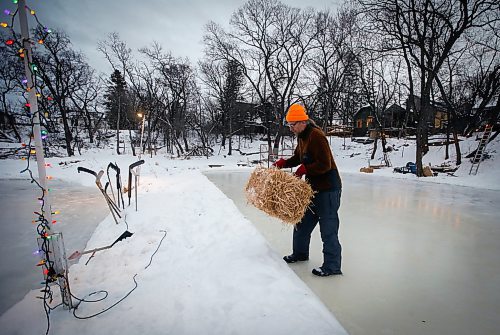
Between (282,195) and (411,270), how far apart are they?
174cm

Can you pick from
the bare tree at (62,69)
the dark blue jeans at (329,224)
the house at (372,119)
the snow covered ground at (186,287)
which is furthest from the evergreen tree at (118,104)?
the house at (372,119)

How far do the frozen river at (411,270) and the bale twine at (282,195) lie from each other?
697 millimetres

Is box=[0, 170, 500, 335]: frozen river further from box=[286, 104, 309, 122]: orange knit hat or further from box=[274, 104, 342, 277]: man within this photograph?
box=[286, 104, 309, 122]: orange knit hat

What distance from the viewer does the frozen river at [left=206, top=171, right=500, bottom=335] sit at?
1.98 meters

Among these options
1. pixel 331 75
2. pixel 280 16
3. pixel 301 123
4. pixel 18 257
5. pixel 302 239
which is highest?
pixel 280 16

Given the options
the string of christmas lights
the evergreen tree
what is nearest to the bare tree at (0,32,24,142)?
the string of christmas lights

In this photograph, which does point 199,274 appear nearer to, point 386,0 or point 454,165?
point 386,0

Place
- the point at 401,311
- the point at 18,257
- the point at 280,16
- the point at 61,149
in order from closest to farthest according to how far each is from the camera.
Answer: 1. the point at 401,311
2. the point at 18,257
3. the point at 280,16
4. the point at 61,149

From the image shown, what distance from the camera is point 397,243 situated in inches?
140

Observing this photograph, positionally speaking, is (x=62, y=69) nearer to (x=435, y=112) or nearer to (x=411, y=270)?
(x=411, y=270)

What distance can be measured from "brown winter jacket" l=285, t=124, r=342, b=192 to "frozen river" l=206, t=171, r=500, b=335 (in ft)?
3.24

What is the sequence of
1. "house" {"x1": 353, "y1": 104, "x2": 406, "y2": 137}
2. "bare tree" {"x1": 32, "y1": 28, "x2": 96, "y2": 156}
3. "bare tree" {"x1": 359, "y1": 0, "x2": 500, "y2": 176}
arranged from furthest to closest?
1. "house" {"x1": 353, "y1": 104, "x2": 406, "y2": 137}
2. "bare tree" {"x1": 32, "y1": 28, "x2": 96, "y2": 156}
3. "bare tree" {"x1": 359, "y1": 0, "x2": 500, "y2": 176}

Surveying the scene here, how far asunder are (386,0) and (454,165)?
9.30 metres

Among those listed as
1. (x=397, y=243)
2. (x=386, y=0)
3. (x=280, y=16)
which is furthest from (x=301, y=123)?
(x=280, y=16)
